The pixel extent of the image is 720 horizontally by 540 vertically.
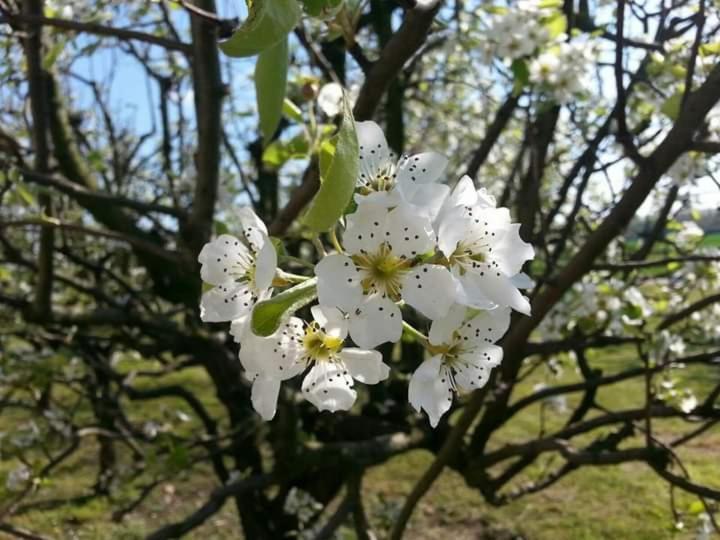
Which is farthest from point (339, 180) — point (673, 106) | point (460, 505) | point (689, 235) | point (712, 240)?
point (460, 505)

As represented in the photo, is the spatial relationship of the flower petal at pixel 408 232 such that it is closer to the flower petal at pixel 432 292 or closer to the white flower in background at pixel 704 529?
the flower petal at pixel 432 292

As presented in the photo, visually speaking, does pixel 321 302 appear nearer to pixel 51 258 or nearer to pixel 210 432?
pixel 51 258

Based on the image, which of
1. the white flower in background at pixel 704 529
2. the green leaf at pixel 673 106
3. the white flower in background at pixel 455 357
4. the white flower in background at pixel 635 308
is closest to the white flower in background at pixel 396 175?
the white flower in background at pixel 455 357

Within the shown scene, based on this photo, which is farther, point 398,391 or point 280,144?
point 398,391

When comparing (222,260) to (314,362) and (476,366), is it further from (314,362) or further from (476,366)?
(476,366)

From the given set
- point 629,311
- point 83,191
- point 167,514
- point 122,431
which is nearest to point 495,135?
point 629,311

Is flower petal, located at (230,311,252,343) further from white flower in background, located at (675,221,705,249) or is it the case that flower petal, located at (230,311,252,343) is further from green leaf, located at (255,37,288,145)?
white flower in background, located at (675,221,705,249)
